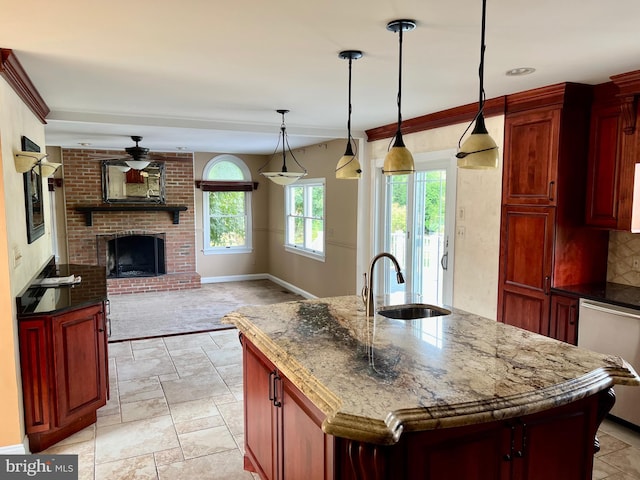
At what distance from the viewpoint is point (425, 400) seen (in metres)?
1.47

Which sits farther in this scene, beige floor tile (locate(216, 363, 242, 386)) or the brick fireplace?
the brick fireplace

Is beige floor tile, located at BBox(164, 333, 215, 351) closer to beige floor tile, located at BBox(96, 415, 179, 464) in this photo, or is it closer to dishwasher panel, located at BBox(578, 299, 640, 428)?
beige floor tile, located at BBox(96, 415, 179, 464)

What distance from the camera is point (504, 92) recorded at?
361cm

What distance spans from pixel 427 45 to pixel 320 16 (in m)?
0.71

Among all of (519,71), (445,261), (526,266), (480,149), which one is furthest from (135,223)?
(480,149)

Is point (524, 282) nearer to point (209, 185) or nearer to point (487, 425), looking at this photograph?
point (487, 425)

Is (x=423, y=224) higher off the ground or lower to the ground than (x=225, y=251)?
higher

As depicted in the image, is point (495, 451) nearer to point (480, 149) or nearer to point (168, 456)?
point (480, 149)

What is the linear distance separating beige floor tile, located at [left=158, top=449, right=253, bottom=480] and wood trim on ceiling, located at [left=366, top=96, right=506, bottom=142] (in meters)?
3.31

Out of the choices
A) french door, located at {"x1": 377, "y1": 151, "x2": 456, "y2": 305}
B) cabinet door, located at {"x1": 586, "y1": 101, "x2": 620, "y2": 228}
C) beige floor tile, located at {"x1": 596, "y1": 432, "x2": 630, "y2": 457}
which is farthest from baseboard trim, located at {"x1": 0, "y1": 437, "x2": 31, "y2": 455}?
cabinet door, located at {"x1": 586, "y1": 101, "x2": 620, "y2": 228}

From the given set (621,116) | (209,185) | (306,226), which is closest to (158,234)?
(209,185)

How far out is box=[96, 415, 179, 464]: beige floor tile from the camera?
9.49 ft

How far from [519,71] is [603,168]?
105cm

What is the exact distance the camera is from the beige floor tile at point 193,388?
12.2 ft
